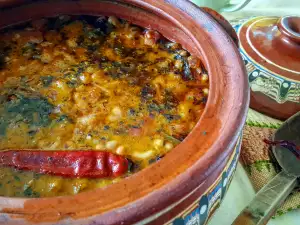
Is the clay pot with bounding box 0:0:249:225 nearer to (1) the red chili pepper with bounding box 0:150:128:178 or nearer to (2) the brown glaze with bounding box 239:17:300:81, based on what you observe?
(1) the red chili pepper with bounding box 0:150:128:178

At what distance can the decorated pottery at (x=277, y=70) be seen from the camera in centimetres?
154

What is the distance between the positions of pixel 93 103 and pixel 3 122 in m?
0.22

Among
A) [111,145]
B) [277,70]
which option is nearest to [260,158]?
[277,70]

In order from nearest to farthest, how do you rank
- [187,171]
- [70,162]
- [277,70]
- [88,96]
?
[187,171] → [70,162] → [88,96] → [277,70]

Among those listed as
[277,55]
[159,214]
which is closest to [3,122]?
[159,214]

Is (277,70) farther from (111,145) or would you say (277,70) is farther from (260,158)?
(111,145)

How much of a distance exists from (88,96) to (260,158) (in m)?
0.66

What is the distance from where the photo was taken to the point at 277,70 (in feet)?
5.07

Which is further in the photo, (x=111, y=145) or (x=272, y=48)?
(x=272, y=48)

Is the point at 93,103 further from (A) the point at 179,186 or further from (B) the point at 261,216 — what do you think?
(B) the point at 261,216

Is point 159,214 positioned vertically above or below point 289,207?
above

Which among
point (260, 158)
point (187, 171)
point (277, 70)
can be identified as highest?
point (187, 171)

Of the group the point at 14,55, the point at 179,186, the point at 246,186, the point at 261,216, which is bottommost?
the point at 246,186

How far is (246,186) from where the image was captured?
54.6 inches
